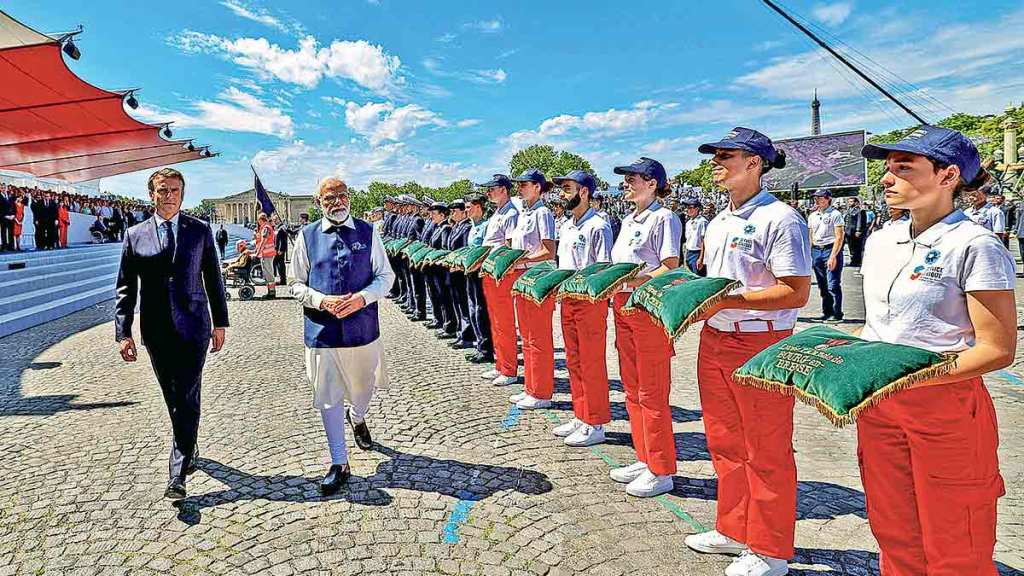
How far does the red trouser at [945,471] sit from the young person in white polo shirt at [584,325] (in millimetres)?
2552

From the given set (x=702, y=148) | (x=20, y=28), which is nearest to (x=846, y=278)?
(x=702, y=148)

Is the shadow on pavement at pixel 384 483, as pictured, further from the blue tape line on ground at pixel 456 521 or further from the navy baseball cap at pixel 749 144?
the navy baseball cap at pixel 749 144

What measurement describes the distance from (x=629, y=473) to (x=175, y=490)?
290cm

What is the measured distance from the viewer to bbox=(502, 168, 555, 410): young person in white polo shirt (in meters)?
5.96

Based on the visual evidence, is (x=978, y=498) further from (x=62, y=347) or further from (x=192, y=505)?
(x=62, y=347)

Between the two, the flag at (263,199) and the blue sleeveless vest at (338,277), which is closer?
the blue sleeveless vest at (338,277)

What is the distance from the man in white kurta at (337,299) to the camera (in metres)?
4.31

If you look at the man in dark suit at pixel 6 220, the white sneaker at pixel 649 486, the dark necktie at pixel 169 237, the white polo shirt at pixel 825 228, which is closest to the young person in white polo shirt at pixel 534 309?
the white sneaker at pixel 649 486

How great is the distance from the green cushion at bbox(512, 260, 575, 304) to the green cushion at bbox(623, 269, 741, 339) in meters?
1.46

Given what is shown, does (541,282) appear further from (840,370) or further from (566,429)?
(840,370)

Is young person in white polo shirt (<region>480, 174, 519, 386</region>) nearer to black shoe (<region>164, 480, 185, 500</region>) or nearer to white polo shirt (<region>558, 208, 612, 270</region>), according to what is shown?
white polo shirt (<region>558, 208, 612, 270</region>)

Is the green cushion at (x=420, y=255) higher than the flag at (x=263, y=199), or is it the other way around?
the flag at (x=263, y=199)

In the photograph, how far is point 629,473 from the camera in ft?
14.0

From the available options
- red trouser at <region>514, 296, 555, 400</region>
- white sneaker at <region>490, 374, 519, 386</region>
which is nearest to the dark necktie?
red trouser at <region>514, 296, 555, 400</region>
